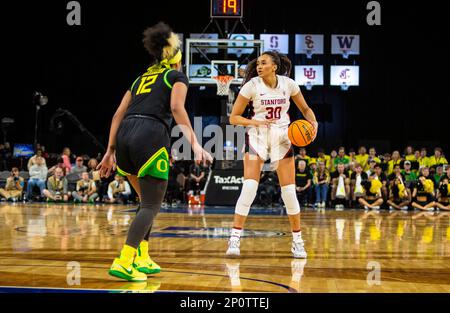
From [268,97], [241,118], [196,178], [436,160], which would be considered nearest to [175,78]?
[241,118]

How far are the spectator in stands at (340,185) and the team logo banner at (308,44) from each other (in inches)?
355

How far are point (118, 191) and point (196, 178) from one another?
7.11 ft

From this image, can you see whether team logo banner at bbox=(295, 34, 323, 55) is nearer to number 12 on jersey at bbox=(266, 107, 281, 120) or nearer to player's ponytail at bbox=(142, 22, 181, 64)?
number 12 on jersey at bbox=(266, 107, 281, 120)

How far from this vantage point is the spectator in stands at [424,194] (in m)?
15.5

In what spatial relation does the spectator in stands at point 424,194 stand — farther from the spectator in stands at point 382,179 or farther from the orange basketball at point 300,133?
the orange basketball at point 300,133

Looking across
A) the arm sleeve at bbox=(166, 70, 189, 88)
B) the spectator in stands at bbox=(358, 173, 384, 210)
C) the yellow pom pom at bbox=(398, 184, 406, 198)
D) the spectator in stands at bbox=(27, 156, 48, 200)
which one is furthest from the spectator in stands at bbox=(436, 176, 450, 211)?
the arm sleeve at bbox=(166, 70, 189, 88)

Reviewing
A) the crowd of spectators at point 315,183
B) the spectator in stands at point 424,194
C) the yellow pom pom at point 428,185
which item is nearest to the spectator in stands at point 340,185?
the crowd of spectators at point 315,183

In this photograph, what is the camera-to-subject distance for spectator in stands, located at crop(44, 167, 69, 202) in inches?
656

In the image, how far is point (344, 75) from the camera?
24391 millimetres

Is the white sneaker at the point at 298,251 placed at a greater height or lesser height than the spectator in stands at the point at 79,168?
lesser

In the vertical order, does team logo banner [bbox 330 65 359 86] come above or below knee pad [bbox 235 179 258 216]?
above

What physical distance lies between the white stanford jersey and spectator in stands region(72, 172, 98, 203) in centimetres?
1147

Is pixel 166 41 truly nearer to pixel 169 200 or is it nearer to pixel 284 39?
pixel 169 200
